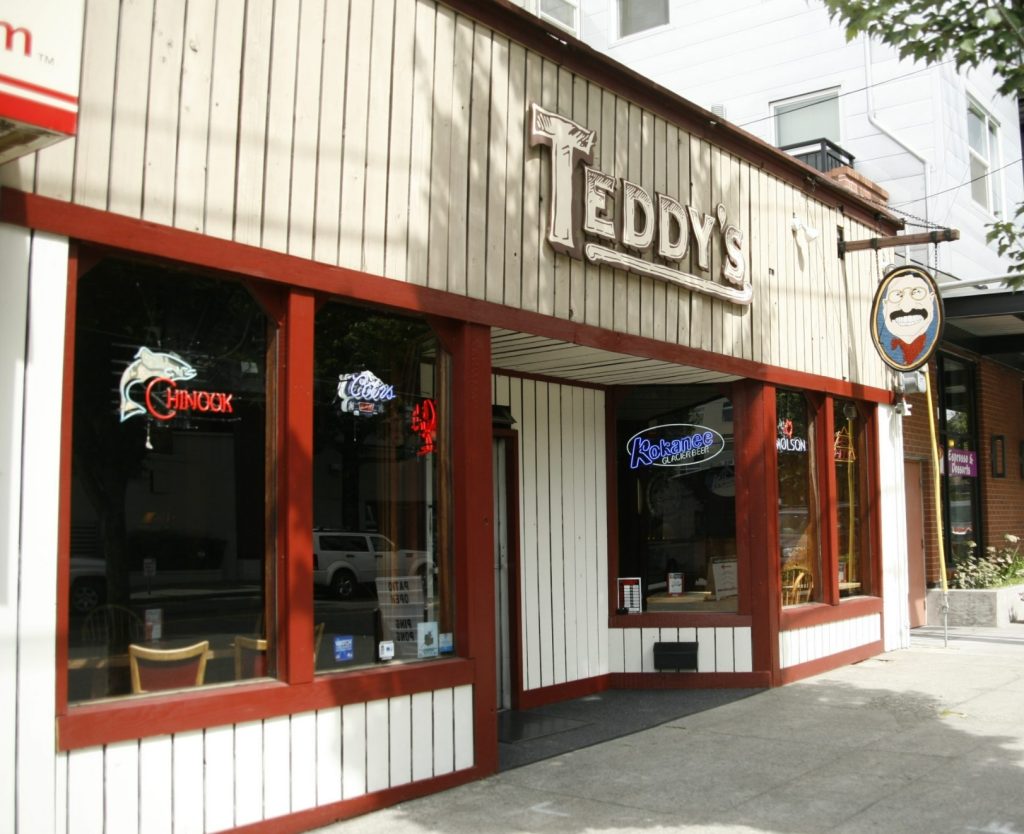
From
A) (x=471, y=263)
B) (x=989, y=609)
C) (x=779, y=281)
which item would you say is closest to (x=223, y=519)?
(x=471, y=263)

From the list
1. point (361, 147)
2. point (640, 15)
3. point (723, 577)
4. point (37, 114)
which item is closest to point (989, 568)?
point (723, 577)

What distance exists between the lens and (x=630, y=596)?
9.85m

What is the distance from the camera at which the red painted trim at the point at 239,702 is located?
463cm

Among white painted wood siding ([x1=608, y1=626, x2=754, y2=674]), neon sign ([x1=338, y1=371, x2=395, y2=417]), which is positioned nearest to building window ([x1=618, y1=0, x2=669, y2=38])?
white painted wood siding ([x1=608, y1=626, x2=754, y2=674])

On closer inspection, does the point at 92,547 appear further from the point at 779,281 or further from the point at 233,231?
the point at 779,281

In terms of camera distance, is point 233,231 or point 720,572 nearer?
point 233,231

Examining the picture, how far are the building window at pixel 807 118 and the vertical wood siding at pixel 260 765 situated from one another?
38.5 ft

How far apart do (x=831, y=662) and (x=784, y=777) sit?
464 cm

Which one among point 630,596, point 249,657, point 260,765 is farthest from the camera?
point 630,596

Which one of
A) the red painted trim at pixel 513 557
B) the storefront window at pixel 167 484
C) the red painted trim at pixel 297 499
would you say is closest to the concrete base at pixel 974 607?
the red painted trim at pixel 513 557

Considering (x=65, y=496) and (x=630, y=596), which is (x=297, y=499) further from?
(x=630, y=596)

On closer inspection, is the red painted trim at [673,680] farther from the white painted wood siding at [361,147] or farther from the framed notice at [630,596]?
the white painted wood siding at [361,147]

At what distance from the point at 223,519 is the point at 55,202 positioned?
180 centimetres

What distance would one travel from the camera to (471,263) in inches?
266
